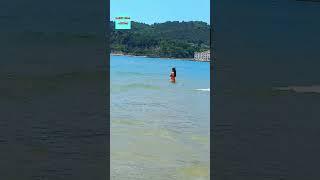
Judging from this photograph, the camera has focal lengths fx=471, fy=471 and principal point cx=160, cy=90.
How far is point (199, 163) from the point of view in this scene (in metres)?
4.50
